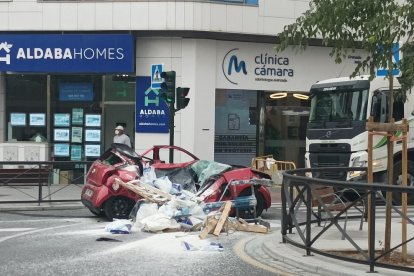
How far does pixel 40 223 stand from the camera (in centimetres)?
1149

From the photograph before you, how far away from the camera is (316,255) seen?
770 cm

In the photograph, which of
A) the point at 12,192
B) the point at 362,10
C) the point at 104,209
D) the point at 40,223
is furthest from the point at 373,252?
the point at 12,192

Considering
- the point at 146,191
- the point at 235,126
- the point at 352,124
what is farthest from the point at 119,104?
the point at 146,191

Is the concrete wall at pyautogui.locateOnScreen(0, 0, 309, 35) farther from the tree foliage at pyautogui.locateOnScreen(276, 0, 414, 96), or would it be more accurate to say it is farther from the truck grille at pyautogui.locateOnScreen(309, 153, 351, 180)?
the tree foliage at pyautogui.locateOnScreen(276, 0, 414, 96)

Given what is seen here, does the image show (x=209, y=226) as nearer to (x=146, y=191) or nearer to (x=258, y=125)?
(x=146, y=191)

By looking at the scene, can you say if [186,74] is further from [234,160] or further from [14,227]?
[14,227]

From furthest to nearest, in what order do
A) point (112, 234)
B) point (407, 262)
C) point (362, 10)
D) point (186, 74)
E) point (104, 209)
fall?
point (186, 74) < point (104, 209) < point (112, 234) < point (362, 10) < point (407, 262)

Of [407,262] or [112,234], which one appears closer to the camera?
[407,262]

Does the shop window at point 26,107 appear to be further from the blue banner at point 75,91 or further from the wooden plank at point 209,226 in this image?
the wooden plank at point 209,226

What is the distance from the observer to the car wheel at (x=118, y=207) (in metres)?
11.6

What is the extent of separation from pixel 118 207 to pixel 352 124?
6364 mm

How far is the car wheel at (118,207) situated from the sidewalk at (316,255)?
311 cm

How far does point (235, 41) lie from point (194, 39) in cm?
156

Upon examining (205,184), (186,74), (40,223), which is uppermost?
(186,74)
